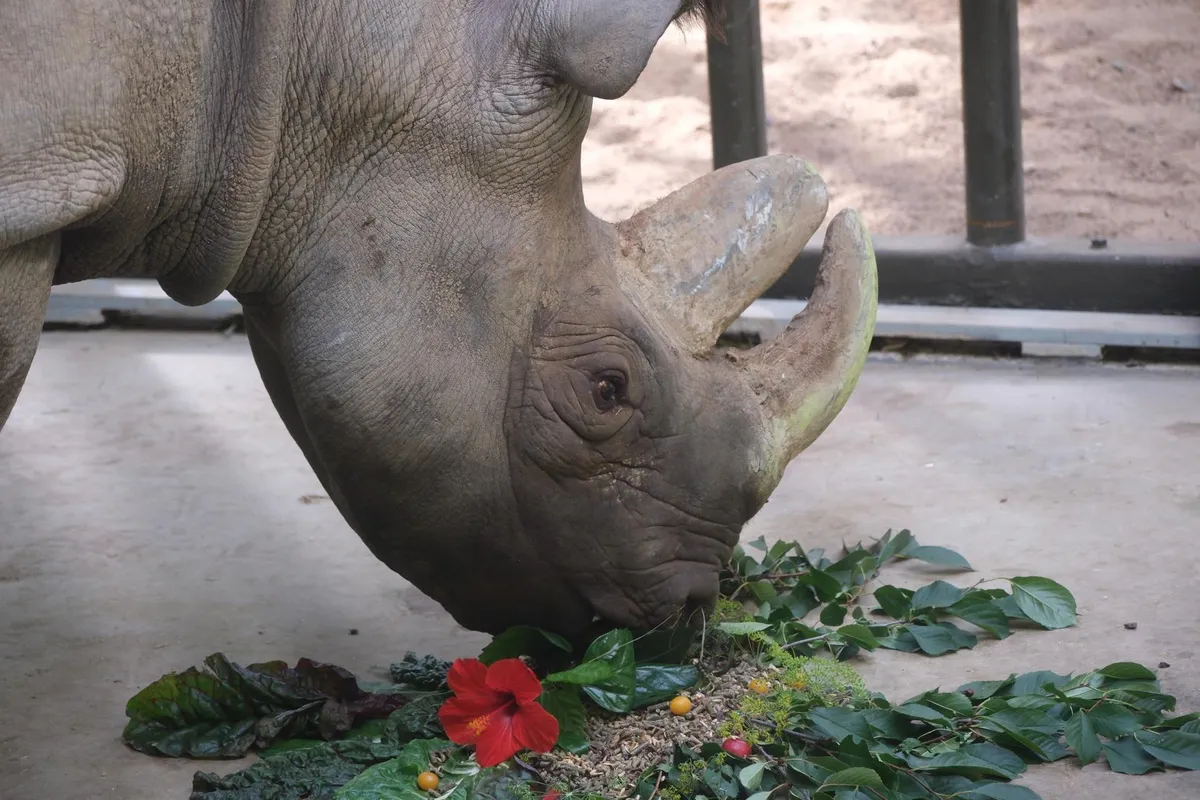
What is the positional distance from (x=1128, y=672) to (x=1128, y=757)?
32cm

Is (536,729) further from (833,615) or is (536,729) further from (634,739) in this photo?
(833,615)

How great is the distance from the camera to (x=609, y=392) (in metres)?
2.92

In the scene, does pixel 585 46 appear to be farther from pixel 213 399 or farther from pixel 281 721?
pixel 213 399

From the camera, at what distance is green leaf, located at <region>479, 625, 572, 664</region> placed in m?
3.12

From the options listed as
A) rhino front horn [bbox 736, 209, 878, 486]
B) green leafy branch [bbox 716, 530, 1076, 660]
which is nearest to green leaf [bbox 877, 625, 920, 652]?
green leafy branch [bbox 716, 530, 1076, 660]

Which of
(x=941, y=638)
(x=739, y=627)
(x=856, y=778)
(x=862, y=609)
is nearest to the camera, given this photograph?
(x=856, y=778)

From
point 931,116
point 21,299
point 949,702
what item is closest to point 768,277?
point 949,702

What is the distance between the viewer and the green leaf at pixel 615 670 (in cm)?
307

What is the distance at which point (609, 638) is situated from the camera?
3066mm

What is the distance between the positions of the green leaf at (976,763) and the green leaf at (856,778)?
0.17 metres

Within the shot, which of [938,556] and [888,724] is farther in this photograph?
[938,556]

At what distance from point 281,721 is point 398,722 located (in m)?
0.24

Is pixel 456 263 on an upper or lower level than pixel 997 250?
upper

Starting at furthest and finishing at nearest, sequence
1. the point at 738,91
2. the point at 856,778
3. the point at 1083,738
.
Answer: the point at 738,91
the point at 1083,738
the point at 856,778
